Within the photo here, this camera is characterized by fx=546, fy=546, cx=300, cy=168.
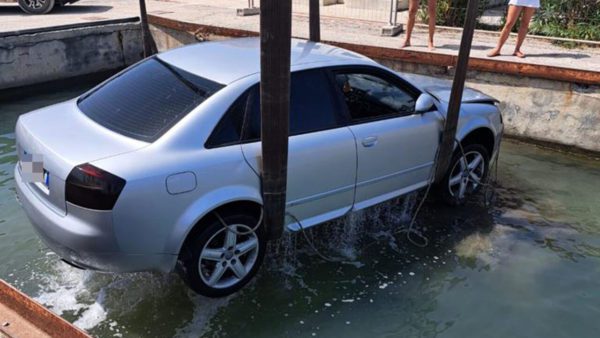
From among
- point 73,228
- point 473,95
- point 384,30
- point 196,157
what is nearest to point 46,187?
point 73,228

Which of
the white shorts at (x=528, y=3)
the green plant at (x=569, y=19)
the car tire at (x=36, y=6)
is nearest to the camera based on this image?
the white shorts at (x=528, y=3)

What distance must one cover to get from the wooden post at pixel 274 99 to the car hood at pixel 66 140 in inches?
32.2

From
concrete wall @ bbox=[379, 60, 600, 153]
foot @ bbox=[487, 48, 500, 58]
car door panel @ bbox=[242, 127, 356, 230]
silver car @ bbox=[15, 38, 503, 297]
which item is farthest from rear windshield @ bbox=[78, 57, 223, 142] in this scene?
foot @ bbox=[487, 48, 500, 58]

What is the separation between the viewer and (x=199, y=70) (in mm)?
4020

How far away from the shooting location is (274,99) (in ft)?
11.5

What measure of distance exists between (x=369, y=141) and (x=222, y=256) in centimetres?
148

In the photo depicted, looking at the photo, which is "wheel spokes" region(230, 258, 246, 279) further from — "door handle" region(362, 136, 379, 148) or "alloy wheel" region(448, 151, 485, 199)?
"alloy wheel" region(448, 151, 485, 199)

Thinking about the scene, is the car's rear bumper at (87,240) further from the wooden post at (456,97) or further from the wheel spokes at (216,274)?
the wooden post at (456,97)

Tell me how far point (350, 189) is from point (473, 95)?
1.99 metres

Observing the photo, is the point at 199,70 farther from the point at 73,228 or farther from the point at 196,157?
the point at 73,228

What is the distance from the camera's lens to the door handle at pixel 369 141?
433 cm

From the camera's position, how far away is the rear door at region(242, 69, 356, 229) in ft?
13.1

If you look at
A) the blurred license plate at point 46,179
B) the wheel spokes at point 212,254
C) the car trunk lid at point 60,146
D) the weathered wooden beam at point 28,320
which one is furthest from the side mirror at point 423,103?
the weathered wooden beam at point 28,320

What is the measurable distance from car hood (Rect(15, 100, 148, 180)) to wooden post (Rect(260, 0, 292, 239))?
82cm
